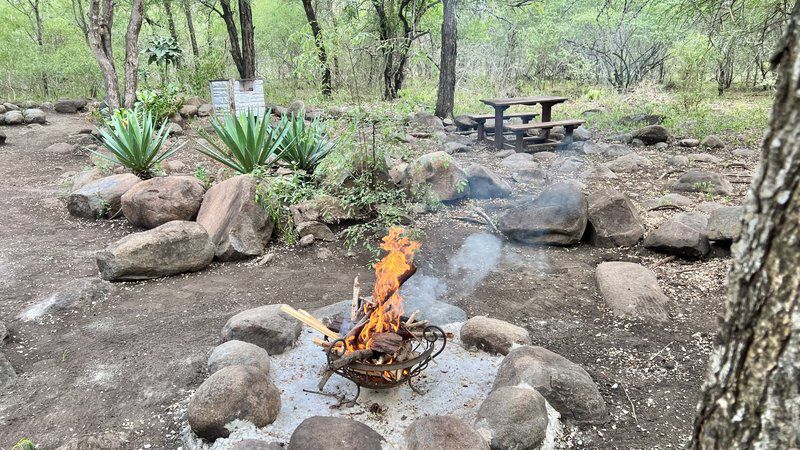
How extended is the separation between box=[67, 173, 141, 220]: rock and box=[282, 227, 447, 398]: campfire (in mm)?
3791

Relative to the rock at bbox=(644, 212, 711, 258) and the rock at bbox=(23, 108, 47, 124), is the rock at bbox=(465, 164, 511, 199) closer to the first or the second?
the rock at bbox=(644, 212, 711, 258)

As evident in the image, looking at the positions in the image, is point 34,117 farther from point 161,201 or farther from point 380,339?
point 380,339

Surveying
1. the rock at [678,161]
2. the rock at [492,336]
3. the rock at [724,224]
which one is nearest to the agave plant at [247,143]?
the rock at [492,336]

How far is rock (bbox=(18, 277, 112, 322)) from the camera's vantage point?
12.6 feet

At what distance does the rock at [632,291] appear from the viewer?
3.79 m

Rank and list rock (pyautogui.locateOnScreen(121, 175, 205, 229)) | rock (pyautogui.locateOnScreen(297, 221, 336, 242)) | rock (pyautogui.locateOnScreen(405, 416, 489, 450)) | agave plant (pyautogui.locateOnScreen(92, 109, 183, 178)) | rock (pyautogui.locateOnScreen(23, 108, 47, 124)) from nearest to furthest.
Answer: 1. rock (pyautogui.locateOnScreen(405, 416, 489, 450))
2. rock (pyautogui.locateOnScreen(297, 221, 336, 242))
3. rock (pyautogui.locateOnScreen(121, 175, 205, 229))
4. agave plant (pyautogui.locateOnScreen(92, 109, 183, 178))
5. rock (pyautogui.locateOnScreen(23, 108, 47, 124))

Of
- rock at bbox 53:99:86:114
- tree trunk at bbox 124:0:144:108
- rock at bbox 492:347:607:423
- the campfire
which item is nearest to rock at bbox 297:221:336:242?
the campfire

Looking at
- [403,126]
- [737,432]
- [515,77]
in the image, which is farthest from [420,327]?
[515,77]

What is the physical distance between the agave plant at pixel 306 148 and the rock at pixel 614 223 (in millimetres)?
2694

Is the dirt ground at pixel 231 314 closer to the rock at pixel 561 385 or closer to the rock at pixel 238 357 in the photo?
the rock at pixel 561 385

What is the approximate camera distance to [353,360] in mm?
2725

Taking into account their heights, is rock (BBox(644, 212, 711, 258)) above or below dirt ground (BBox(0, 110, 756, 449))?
above

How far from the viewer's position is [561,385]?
2.73 m

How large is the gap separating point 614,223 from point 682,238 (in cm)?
57
